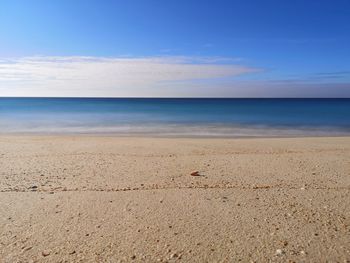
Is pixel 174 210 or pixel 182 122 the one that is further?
pixel 182 122

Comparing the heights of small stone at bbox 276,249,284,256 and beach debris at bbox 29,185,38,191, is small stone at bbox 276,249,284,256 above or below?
below

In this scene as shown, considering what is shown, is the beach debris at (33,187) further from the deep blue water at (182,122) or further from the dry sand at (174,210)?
the deep blue water at (182,122)

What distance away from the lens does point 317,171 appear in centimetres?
804

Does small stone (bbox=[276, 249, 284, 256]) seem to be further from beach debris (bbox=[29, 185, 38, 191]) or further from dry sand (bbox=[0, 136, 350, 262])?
beach debris (bbox=[29, 185, 38, 191])

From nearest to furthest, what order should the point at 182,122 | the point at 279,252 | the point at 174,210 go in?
the point at 279,252, the point at 174,210, the point at 182,122

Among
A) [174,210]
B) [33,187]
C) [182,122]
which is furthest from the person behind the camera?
[182,122]

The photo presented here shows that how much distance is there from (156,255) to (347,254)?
8.02ft

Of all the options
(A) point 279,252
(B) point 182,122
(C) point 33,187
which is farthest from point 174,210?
(B) point 182,122

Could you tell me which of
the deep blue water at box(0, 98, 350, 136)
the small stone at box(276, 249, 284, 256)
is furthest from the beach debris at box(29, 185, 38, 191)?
the deep blue water at box(0, 98, 350, 136)

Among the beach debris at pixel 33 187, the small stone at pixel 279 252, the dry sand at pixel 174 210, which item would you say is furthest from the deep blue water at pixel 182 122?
the small stone at pixel 279 252

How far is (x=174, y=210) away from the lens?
16.9ft

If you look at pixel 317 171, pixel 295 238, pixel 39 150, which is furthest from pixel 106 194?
pixel 39 150

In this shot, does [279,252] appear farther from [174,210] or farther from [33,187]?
[33,187]

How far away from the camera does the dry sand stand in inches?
150
